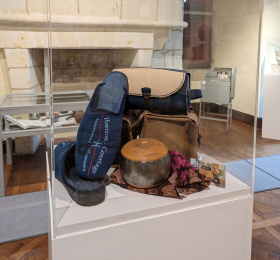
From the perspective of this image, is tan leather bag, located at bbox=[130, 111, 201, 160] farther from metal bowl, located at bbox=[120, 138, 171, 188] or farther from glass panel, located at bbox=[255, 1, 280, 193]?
glass panel, located at bbox=[255, 1, 280, 193]

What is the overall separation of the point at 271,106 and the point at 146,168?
112 inches

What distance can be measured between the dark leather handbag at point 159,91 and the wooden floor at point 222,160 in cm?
13

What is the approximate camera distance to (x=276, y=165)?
262 cm

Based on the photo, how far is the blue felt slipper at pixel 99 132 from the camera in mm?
816

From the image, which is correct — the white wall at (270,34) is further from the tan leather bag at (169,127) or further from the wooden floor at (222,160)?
the tan leather bag at (169,127)

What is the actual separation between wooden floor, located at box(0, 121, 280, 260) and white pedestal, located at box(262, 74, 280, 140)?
0.34 meters

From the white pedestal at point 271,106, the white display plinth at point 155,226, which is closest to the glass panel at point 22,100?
the white display plinth at point 155,226

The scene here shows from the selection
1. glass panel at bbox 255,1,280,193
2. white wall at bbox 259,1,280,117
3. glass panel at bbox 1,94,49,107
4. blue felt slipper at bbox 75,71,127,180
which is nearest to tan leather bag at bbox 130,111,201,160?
blue felt slipper at bbox 75,71,127,180

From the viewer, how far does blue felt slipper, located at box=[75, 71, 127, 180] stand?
82 cm

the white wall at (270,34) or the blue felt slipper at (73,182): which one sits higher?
the white wall at (270,34)

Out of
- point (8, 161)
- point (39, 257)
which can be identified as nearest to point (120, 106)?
point (39, 257)

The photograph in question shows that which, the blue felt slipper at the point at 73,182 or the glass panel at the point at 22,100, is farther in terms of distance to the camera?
the glass panel at the point at 22,100

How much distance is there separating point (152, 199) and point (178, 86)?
0.35 meters

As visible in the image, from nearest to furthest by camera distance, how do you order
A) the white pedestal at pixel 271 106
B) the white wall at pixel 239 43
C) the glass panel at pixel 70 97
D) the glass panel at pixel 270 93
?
the glass panel at pixel 70 97, the white wall at pixel 239 43, the glass panel at pixel 270 93, the white pedestal at pixel 271 106
